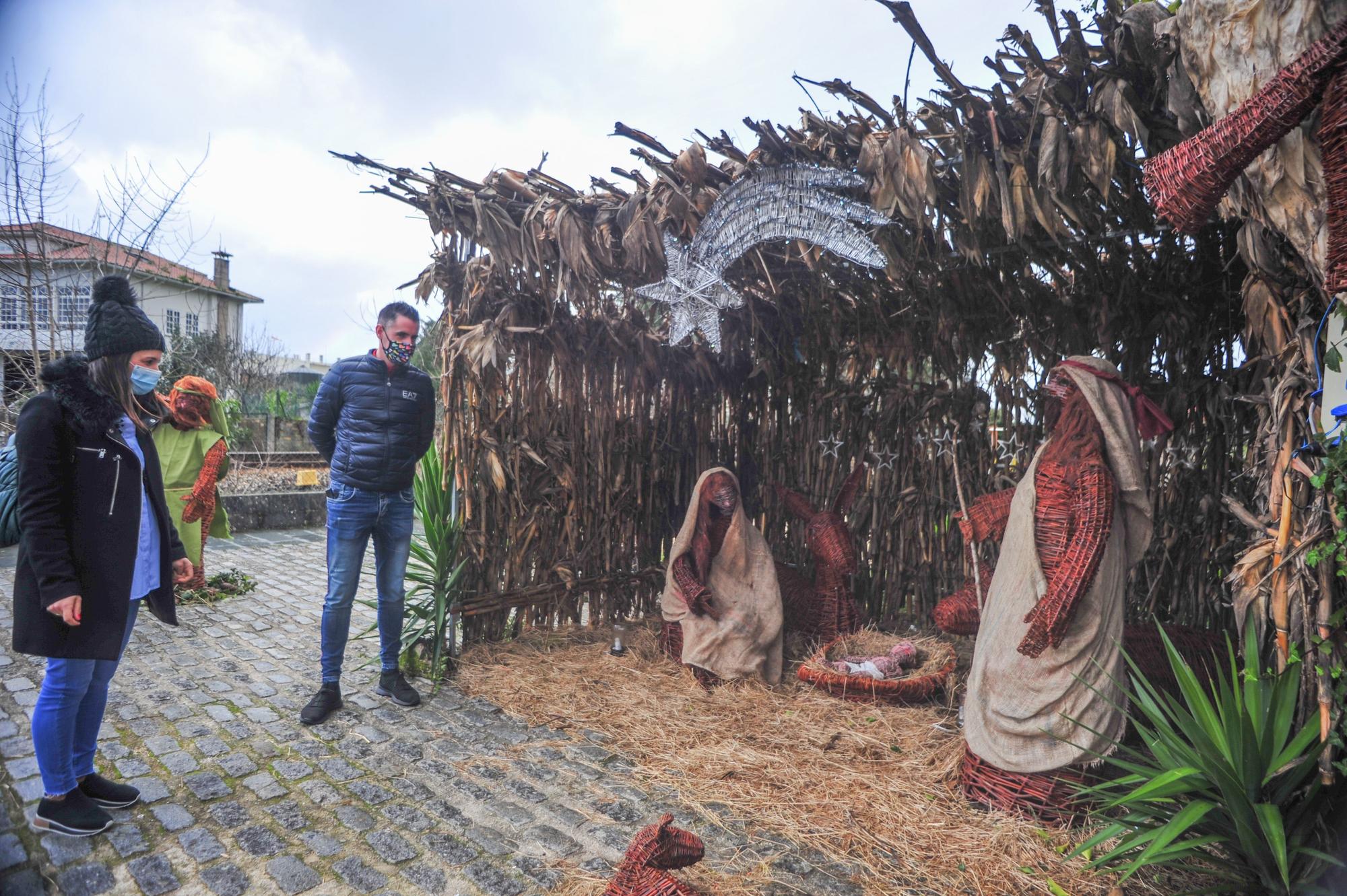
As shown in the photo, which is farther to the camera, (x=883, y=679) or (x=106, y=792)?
(x=883, y=679)

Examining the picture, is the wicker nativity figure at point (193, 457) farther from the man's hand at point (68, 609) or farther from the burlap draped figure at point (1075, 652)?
the burlap draped figure at point (1075, 652)

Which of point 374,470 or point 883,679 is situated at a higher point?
point 374,470

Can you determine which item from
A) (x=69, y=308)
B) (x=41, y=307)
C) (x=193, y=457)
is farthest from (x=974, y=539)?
(x=41, y=307)

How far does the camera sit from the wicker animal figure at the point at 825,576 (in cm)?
478

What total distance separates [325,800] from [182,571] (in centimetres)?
108

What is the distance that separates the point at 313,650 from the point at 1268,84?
17.5 ft

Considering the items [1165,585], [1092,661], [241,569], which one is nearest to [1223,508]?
[1165,585]

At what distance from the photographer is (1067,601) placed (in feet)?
8.77

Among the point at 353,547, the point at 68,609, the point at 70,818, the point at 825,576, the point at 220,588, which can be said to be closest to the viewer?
the point at 68,609

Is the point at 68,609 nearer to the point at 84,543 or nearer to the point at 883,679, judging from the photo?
the point at 84,543

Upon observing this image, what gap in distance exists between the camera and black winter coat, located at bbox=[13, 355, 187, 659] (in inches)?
99.0

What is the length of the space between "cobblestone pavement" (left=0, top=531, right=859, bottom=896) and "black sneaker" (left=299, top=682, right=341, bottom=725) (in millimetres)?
→ 49

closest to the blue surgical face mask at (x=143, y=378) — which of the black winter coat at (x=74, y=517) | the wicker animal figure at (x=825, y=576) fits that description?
the black winter coat at (x=74, y=517)

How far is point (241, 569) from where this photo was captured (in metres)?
7.15
